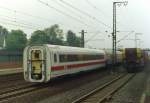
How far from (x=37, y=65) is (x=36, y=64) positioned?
89 millimetres

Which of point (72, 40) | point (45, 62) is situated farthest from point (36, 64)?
point (72, 40)

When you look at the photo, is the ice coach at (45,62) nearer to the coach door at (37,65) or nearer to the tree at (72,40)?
the coach door at (37,65)

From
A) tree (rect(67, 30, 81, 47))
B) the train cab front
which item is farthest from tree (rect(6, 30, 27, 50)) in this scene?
the train cab front

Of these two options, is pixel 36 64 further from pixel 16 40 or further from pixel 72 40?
pixel 72 40

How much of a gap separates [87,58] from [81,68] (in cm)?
362

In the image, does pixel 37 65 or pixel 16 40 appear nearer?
pixel 37 65

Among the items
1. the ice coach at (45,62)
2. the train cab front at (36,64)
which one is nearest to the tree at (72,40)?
the ice coach at (45,62)

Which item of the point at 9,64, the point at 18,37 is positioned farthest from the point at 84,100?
the point at 18,37

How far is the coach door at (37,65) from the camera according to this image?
901 inches

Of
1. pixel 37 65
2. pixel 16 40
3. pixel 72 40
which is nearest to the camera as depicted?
pixel 37 65

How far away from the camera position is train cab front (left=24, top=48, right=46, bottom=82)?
22.9m

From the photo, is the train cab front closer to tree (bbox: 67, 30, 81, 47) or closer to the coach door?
the coach door

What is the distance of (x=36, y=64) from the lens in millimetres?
23266

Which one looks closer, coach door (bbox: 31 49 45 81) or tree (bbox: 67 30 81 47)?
coach door (bbox: 31 49 45 81)
